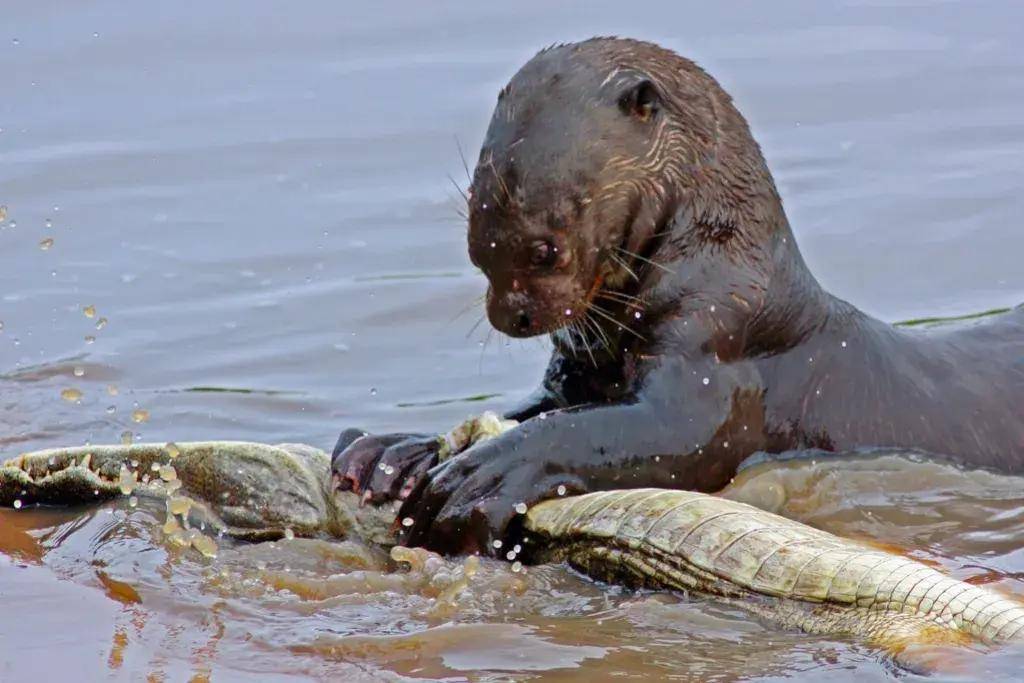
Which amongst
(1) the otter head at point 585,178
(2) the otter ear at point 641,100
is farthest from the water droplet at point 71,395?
(2) the otter ear at point 641,100

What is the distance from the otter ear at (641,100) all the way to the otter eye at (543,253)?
52 centimetres

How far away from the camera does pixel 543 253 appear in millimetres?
6582

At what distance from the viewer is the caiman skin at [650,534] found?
5578 mm

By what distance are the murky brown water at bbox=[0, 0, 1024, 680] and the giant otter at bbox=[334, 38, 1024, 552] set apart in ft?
0.69

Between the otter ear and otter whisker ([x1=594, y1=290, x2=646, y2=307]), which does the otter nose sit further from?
the otter ear

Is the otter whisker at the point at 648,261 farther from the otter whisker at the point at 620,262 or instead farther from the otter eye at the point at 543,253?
the otter eye at the point at 543,253

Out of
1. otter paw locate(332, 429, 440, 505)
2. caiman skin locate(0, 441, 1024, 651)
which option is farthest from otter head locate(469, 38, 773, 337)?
caiman skin locate(0, 441, 1024, 651)

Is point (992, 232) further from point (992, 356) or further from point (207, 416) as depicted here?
point (207, 416)

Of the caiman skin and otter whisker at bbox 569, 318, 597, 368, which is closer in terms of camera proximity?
the caiman skin

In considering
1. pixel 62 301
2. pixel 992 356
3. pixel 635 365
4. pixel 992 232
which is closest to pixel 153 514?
pixel 635 365

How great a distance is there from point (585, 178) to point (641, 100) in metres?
0.35

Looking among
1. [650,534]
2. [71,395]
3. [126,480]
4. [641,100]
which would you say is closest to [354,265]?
[71,395]

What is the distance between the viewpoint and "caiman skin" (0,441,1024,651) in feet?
18.3

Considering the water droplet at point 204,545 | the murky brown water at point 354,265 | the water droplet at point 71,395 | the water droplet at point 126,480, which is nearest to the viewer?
the murky brown water at point 354,265
